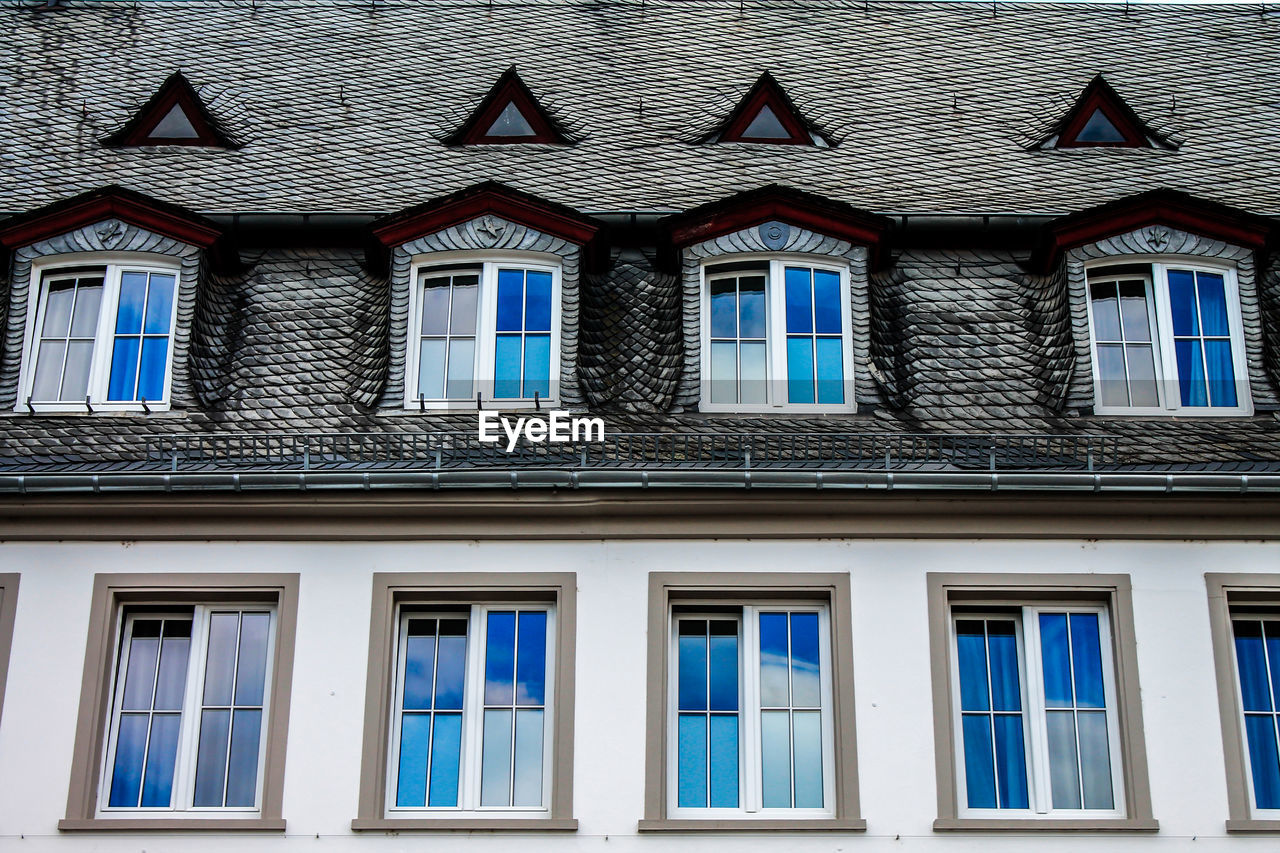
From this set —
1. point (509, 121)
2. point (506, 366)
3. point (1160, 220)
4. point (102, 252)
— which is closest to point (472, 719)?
point (506, 366)

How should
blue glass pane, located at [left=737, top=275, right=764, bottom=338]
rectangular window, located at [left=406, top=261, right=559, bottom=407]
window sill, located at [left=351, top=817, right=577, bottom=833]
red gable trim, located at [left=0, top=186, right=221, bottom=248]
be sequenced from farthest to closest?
red gable trim, located at [left=0, top=186, right=221, bottom=248] < blue glass pane, located at [left=737, top=275, right=764, bottom=338] < rectangular window, located at [left=406, top=261, right=559, bottom=407] < window sill, located at [left=351, top=817, right=577, bottom=833]

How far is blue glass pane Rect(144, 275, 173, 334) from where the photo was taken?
15.0 meters

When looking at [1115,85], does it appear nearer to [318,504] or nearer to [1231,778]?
[1231,778]

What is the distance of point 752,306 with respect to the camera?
15.1 metres

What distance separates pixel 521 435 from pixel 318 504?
66.1 inches

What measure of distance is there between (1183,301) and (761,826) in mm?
6072

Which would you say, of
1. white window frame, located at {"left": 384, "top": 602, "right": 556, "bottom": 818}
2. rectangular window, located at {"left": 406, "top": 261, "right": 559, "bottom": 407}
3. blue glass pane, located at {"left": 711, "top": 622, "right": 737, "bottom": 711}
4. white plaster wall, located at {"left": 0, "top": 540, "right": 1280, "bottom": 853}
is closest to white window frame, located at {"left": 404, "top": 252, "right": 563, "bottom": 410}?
rectangular window, located at {"left": 406, "top": 261, "right": 559, "bottom": 407}

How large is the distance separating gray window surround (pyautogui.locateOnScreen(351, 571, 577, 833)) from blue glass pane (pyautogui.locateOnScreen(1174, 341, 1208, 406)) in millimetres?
5483

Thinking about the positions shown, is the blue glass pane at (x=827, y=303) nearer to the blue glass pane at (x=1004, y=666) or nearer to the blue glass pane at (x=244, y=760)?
the blue glass pane at (x=1004, y=666)

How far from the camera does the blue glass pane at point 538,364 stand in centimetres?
1449

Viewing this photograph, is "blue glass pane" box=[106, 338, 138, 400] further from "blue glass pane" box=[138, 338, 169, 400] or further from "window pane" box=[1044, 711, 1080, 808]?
"window pane" box=[1044, 711, 1080, 808]

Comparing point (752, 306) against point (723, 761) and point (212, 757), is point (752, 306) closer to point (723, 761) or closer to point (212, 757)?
point (723, 761)

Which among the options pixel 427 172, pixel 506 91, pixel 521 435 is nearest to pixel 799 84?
pixel 506 91

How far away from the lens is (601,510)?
13.4 meters
